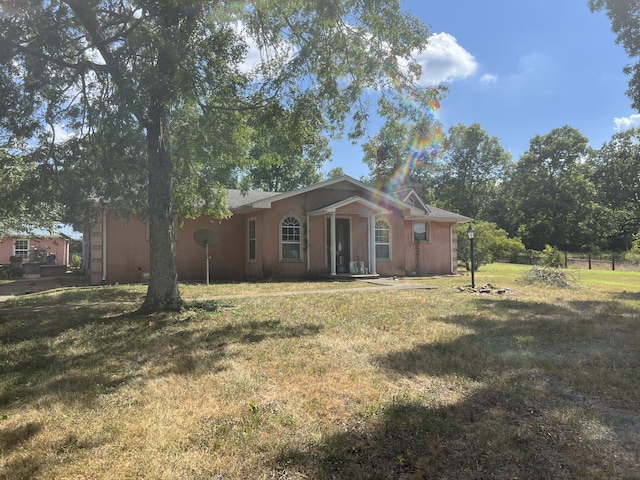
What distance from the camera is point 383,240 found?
17.6 meters

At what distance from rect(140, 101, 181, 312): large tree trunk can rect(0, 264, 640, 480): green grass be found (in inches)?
20.7

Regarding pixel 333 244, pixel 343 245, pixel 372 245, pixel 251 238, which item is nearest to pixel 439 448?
pixel 333 244

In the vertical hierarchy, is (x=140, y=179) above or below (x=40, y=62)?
below

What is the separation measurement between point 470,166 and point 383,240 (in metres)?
37.6

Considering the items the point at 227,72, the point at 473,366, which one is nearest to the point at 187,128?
the point at 227,72

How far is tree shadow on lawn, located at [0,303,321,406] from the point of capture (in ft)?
14.7

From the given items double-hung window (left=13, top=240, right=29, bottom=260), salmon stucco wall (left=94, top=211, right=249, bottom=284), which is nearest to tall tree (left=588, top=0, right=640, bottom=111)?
salmon stucco wall (left=94, top=211, right=249, bottom=284)

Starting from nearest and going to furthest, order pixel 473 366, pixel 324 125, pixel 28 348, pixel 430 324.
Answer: pixel 473 366 < pixel 28 348 < pixel 430 324 < pixel 324 125

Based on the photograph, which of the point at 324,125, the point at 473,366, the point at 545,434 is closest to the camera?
the point at 545,434

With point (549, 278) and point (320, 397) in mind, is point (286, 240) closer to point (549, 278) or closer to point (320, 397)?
point (549, 278)

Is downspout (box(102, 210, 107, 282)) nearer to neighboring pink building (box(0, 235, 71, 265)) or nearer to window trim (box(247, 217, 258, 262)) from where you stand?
window trim (box(247, 217, 258, 262))

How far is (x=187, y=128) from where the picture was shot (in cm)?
1010

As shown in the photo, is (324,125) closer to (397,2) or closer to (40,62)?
(397,2)

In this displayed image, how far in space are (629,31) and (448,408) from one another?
42.5 feet
